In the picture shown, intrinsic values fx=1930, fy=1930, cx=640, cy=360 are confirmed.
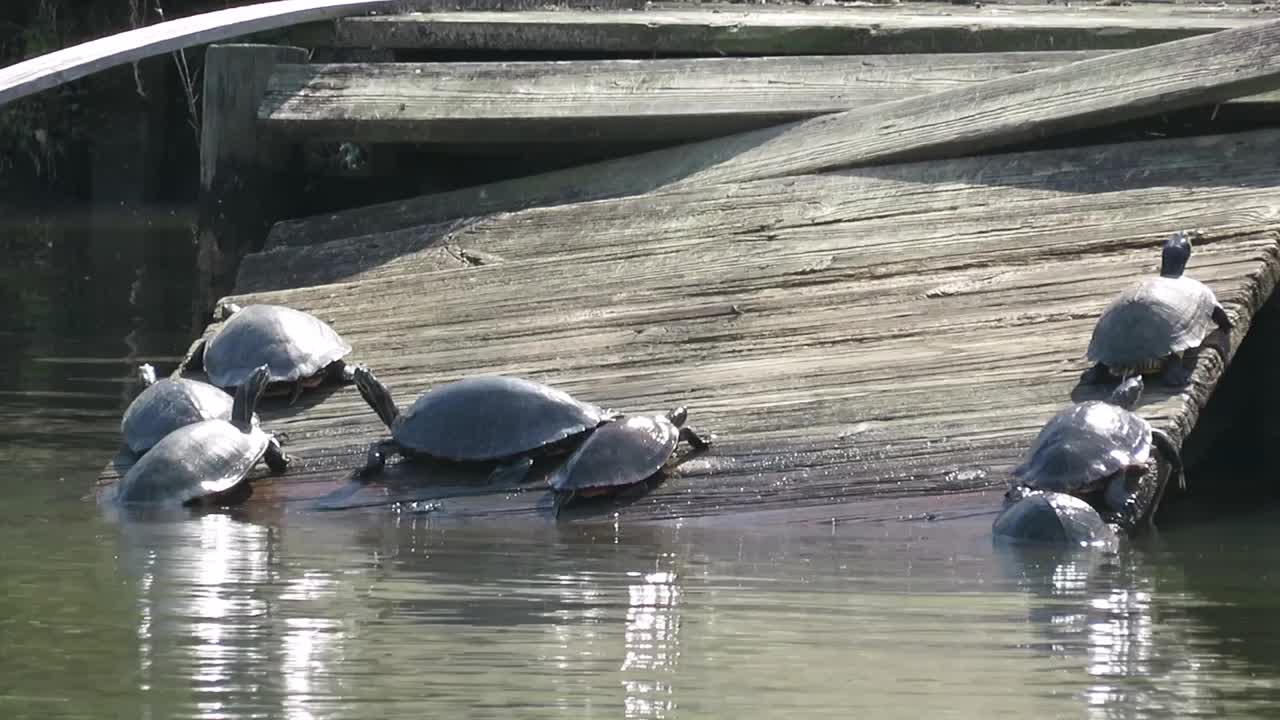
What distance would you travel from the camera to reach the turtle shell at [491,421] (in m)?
5.21

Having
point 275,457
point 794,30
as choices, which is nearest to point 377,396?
point 275,457

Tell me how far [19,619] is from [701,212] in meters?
3.42

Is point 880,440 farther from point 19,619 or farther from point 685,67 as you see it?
point 685,67

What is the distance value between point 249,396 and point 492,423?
842 mm

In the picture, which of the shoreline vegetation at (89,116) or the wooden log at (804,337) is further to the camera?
the shoreline vegetation at (89,116)

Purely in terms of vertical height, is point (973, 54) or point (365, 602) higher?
point (973, 54)

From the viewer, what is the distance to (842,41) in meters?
8.02

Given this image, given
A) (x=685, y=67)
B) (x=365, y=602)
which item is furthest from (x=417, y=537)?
(x=685, y=67)

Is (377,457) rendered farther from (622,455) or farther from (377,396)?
(622,455)

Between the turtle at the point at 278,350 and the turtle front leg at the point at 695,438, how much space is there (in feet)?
4.20

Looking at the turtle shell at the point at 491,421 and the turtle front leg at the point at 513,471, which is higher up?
the turtle shell at the point at 491,421

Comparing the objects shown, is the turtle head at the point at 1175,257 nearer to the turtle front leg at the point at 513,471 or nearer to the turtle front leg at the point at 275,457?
the turtle front leg at the point at 513,471

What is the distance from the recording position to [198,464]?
530 cm

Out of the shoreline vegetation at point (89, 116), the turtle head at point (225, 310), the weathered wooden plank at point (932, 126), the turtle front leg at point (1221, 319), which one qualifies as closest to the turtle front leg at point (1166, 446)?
the turtle front leg at point (1221, 319)
